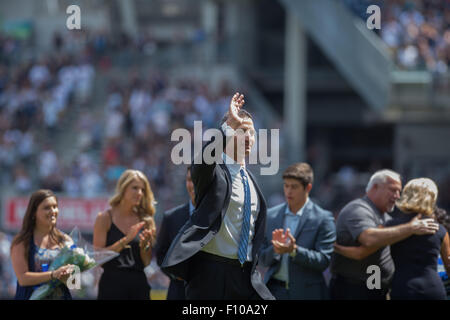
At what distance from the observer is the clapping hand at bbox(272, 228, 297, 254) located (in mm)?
5824

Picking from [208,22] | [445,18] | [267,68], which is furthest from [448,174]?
[208,22]

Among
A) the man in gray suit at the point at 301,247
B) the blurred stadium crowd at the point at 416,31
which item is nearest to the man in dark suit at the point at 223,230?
the man in gray suit at the point at 301,247

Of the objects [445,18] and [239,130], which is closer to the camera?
[239,130]

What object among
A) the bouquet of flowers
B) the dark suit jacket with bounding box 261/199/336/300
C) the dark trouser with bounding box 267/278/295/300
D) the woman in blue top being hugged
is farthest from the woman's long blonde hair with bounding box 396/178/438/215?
the woman in blue top being hugged

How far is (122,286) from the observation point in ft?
21.6

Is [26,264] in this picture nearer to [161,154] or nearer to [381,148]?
[161,154]

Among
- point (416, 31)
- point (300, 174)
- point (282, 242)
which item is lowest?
point (282, 242)

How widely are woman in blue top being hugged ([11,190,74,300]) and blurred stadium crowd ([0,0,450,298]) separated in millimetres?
10227

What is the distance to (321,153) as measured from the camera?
26.2m

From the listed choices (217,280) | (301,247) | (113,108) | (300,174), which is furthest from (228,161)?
(113,108)

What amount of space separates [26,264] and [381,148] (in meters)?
21.4

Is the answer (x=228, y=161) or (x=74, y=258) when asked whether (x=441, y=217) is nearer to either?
(x=228, y=161)

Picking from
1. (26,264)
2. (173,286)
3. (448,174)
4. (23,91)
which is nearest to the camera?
(26,264)

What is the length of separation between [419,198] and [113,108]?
17.8 metres
